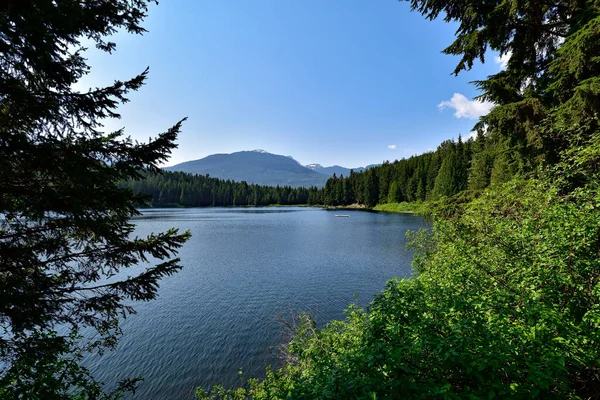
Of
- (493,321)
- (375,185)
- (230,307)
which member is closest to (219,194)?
(375,185)

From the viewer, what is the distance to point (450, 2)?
392 inches

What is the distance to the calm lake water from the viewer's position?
12.7 meters

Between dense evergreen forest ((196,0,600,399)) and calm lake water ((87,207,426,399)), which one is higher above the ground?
dense evergreen forest ((196,0,600,399))

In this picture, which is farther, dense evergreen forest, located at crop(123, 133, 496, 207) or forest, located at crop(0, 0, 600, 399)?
dense evergreen forest, located at crop(123, 133, 496, 207)

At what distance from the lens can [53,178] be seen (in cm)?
512

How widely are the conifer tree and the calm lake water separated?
20.5 feet

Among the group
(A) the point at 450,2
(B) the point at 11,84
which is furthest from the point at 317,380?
(A) the point at 450,2

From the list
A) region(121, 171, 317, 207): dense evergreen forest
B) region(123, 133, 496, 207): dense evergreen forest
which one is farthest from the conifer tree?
region(121, 171, 317, 207): dense evergreen forest

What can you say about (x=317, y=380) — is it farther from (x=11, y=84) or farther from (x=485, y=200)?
(x=485, y=200)

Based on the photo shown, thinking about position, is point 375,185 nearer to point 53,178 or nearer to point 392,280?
point 392,280

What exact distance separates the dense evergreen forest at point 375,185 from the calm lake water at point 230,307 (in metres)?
28.6

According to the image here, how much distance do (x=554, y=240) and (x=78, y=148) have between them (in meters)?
9.99

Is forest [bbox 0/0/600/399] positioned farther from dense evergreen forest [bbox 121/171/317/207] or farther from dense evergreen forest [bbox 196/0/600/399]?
dense evergreen forest [bbox 121/171/317/207]

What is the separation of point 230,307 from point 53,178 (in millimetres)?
15826
